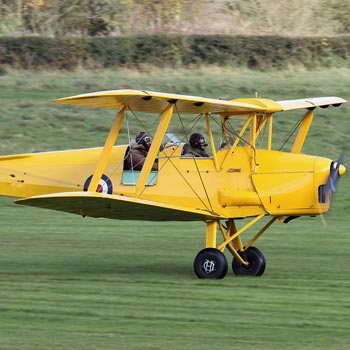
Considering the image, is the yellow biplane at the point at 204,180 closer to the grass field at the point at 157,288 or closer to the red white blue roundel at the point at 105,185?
the red white blue roundel at the point at 105,185

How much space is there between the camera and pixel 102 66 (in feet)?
110

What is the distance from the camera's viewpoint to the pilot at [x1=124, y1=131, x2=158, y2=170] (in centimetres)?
1441

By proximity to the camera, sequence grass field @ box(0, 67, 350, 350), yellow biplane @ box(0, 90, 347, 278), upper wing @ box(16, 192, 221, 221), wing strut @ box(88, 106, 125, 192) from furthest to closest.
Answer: wing strut @ box(88, 106, 125, 192) < yellow biplane @ box(0, 90, 347, 278) < upper wing @ box(16, 192, 221, 221) < grass field @ box(0, 67, 350, 350)

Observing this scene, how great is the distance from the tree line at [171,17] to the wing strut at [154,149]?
22773mm

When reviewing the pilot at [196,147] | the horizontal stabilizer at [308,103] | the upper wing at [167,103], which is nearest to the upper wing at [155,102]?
the upper wing at [167,103]

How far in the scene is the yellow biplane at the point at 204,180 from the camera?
13.3 metres

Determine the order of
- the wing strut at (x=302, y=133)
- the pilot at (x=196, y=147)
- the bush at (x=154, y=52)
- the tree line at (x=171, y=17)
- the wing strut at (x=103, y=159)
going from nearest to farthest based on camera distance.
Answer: the wing strut at (x=103, y=159)
the pilot at (x=196, y=147)
the wing strut at (x=302, y=133)
the bush at (x=154, y=52)
the tree line at (x=171, y=17)

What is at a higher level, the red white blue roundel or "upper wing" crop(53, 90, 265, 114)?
"upper wing" crop(53, 90, 265, 114)

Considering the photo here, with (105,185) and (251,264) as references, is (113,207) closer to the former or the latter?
(105,185)

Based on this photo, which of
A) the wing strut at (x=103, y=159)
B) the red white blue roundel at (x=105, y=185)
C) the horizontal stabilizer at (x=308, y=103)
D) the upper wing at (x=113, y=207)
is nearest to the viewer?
the upper wing at (x=113, y=207)

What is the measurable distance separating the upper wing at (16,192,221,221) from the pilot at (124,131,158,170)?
76cm

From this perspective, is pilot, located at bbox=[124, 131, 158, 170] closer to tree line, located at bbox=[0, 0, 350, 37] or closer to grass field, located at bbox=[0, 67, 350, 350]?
grass field, located at bbox=[0, 67, 350, 350]

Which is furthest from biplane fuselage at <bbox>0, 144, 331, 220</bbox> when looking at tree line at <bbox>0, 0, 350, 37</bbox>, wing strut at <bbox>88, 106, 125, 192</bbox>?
tree line at <bbox>0, 0, 350, 37</bbox>

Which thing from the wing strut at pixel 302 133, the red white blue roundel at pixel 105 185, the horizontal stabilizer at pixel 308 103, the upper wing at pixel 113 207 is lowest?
the upper wing at pixel 113 207
